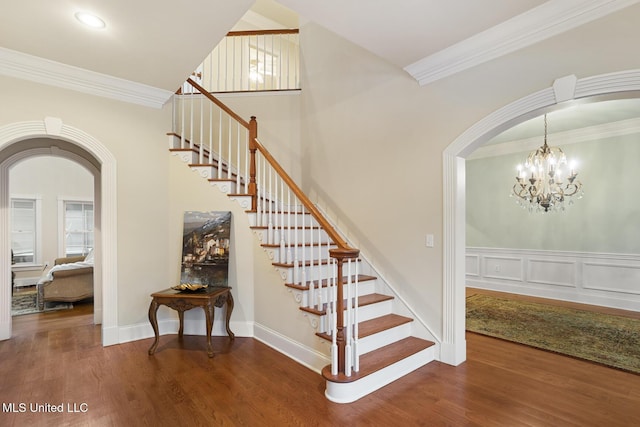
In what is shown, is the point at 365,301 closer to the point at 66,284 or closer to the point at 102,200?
the point at 102,200

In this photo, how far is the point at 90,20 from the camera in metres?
2.50

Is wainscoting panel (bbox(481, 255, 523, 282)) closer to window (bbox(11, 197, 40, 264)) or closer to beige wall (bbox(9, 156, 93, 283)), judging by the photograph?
beige wall (bbox(9, 156, 93, 283))

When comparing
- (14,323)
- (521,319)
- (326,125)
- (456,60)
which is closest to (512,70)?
(456,60)

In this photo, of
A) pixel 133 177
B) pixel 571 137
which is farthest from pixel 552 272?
pixel 133 177

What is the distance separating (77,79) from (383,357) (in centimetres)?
416

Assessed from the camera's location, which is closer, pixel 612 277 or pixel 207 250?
pixel 207 250

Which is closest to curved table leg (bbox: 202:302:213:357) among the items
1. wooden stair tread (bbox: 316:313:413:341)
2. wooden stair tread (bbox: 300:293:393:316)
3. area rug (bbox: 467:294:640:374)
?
wooden stair tread (bbox: 300:293:393:316)

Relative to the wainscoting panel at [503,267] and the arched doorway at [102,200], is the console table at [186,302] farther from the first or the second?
the wainscoting panel at [503,267]

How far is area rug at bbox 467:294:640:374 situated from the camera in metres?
3.22

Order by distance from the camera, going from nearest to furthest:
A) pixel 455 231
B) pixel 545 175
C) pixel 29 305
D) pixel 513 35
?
pixel 513 35 < pixel 455 231 < pixel 545 175 < pixel 29 305

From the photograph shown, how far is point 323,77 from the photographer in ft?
14.7

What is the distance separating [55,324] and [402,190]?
487 centimetres

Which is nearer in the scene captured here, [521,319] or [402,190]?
[402,190]

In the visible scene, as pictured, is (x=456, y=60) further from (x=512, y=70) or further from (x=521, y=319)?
(x=521, y=319)
